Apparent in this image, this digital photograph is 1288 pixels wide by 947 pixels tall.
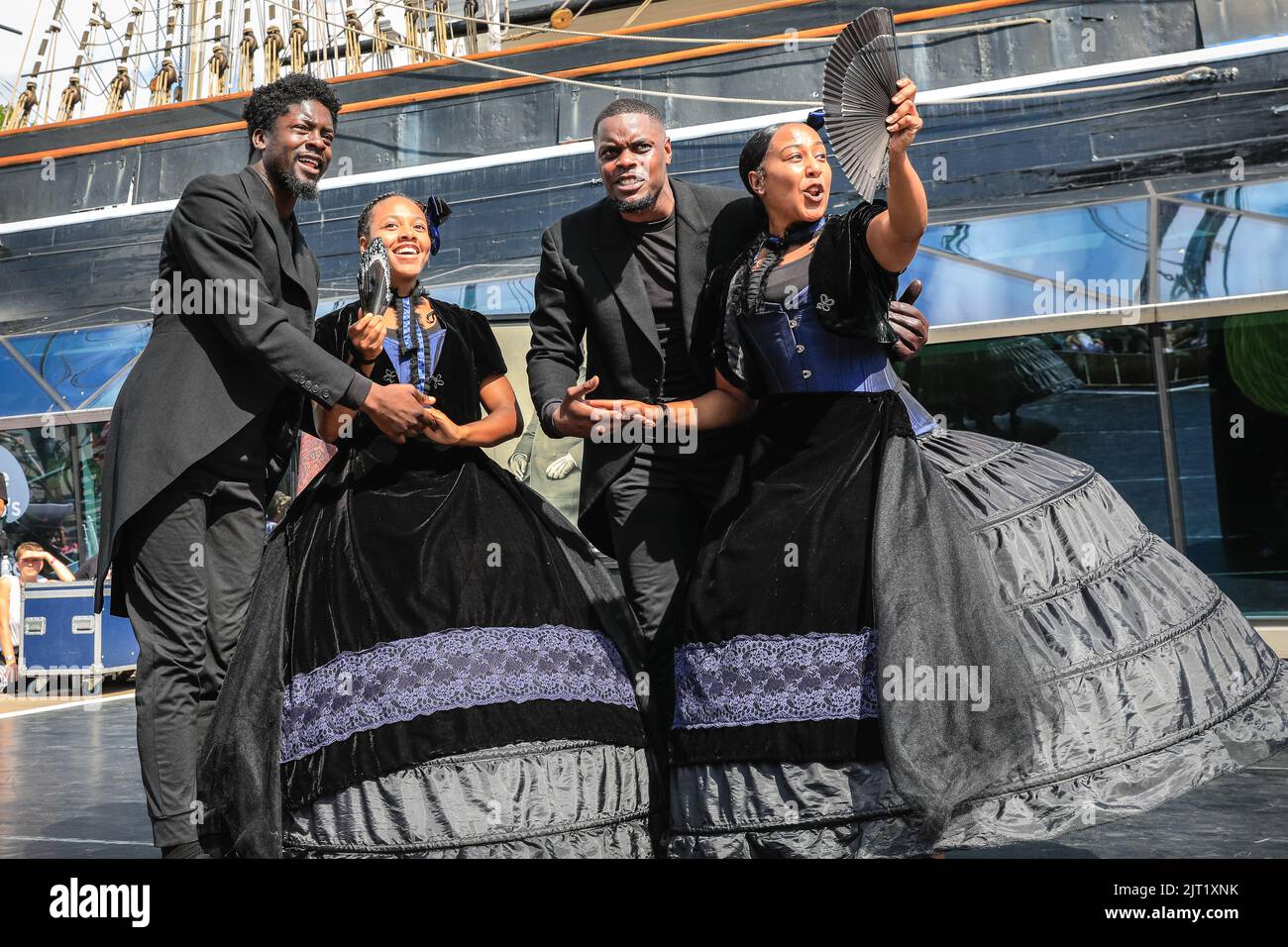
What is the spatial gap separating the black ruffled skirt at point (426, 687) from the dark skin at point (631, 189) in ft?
1.12

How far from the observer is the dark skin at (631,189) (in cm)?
292

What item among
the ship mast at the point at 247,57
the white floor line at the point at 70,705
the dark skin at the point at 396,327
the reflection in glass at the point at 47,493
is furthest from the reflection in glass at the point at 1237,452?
the ship mast at the point at 247,57

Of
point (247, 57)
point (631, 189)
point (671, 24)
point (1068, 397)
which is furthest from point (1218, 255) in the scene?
point (247, 57)

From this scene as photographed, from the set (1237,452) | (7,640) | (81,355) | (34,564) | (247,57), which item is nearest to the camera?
(1237,452)

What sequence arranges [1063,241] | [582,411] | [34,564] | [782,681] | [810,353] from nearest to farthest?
Answer: 1. [782,681]
2. [810,353]
3. [582,411]
4. [1063,241]
5. [34,564]

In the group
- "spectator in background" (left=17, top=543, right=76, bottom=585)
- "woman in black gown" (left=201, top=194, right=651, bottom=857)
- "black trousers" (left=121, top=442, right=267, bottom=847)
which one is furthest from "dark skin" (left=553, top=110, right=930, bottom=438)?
"spectator in background" (left=17, top=543, right=76, bottom=585)

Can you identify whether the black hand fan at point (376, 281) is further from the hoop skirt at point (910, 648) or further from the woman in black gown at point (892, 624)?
the hoop skirt at point (910, 648)

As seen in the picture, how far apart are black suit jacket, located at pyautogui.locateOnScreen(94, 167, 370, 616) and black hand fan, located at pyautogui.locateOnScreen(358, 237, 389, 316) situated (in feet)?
0.61

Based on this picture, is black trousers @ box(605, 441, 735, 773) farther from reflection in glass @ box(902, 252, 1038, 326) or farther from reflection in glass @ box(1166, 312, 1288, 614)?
reflection in glass @ box(1166, 312, 1288, 614)

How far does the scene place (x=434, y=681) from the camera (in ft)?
8.89

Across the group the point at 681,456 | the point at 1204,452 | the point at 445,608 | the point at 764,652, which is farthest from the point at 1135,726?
the point at 1204,452

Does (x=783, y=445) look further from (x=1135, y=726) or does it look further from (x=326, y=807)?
(x=326, y=807)

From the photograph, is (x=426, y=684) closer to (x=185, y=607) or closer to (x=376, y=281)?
(x=185, y=607)

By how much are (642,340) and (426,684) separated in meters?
1.09
